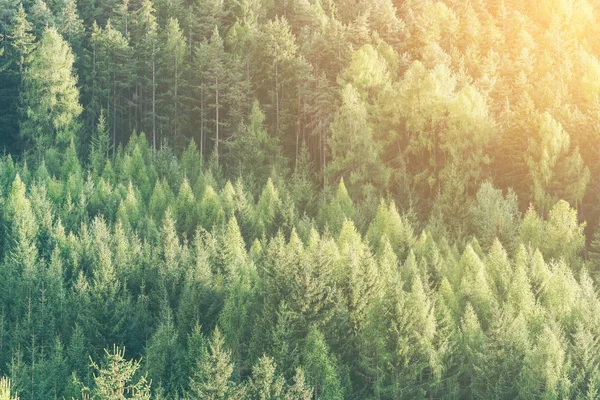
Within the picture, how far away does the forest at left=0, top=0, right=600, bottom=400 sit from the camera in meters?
59.4

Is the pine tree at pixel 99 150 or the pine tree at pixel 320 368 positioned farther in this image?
the pine tree at pixel 99 150

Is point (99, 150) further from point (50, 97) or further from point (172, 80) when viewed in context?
point (172, 80)

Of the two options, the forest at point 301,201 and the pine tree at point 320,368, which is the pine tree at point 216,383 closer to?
the forest at point 301,201

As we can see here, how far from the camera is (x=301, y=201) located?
285ft

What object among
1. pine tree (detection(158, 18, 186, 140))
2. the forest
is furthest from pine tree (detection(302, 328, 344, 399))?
pine tree (detection(158, 18, 186, 140))

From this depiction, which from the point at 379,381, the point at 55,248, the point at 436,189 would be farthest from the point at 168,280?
the point at 436,189

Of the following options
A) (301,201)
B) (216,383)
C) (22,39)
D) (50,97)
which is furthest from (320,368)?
(22,39)

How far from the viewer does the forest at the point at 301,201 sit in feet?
195

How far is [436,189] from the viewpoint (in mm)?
88375

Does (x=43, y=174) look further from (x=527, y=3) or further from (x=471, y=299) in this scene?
(x=527, y=3)

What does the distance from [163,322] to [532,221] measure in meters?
39.9

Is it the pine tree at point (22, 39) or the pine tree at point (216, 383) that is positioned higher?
the pine tree at point (22, 39)

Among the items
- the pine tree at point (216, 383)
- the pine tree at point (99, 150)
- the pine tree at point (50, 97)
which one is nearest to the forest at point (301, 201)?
the pine tree at point (216, 383)

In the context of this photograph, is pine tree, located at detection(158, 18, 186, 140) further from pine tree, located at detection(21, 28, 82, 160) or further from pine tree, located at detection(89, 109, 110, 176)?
pine tree, located at detection(21, 28, 82, 160)
